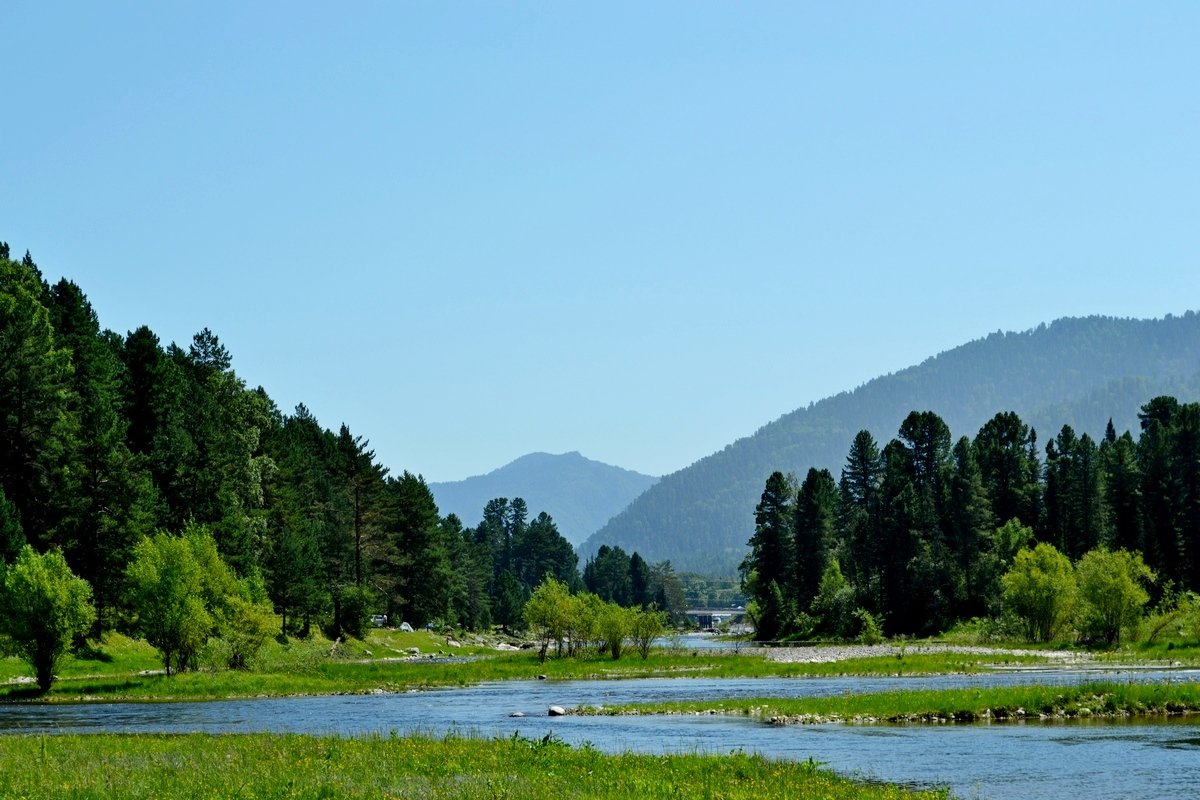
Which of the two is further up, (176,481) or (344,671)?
(176,481)

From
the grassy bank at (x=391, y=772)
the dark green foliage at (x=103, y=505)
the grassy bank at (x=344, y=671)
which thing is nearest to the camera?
the grassy bank at (x=391, y=772)

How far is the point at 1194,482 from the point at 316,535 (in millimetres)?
88829

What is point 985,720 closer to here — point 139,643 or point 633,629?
point 633,629

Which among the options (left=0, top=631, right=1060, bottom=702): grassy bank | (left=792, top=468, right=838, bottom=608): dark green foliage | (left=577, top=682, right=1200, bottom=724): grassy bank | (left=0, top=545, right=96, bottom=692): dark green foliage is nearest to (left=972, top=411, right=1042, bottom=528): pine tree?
(left=792, top=468, right=838, bottom=608): dark green foliage

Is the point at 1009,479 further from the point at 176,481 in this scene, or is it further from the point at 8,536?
the point at 8,536

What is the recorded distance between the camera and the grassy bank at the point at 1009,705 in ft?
165

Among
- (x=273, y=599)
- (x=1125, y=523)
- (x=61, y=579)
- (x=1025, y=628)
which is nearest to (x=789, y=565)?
(x=1125, y=523)

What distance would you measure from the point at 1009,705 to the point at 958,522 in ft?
284

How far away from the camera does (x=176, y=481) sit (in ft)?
341

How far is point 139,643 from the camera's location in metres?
93.3

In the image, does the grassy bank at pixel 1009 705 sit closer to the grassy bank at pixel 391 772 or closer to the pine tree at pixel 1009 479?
the grassy bank at pixel 391 772

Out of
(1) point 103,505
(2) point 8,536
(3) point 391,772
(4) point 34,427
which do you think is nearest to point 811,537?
(1) point 103,505

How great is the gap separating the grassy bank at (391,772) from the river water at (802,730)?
372 cm

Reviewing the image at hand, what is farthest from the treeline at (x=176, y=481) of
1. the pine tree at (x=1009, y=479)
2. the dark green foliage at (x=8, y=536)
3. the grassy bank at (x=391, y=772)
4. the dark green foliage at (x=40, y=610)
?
the pine tree at (x=1009, y=479)
